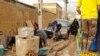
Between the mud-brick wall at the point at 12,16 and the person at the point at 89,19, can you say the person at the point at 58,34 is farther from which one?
the person at the point at 89,19

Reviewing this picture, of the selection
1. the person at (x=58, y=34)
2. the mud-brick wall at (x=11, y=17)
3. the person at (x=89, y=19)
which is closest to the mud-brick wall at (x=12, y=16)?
the mud-brick wall at (x=11, y=17)

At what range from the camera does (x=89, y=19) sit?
495cm

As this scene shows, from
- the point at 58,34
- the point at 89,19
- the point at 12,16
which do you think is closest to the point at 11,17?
the point at 12,16

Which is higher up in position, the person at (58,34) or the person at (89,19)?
the person at (89,19)

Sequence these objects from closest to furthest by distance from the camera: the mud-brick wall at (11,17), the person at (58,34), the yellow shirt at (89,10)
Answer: the yellow shirt at (89,10), the mud-brick wall at (11,17), the person at (58,34)

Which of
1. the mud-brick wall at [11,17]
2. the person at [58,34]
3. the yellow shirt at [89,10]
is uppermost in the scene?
the yellow shirt at [89,10]

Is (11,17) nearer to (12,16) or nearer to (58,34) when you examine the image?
(12,16)

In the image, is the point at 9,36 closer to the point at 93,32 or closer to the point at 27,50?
the point at 27,50

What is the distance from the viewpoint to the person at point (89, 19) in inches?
194

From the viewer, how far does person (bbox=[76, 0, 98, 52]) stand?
4.92 meters

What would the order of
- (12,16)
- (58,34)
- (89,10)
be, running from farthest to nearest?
(58,34) → (12,16) → (89,10)

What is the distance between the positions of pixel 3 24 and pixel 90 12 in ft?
28.6

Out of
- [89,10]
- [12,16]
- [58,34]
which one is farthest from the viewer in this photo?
[58,34]

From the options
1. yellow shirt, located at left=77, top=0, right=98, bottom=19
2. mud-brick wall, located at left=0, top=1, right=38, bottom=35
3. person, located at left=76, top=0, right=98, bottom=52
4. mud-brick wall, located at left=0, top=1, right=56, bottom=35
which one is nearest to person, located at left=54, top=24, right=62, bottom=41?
mud-brick wall, located at left=0, top=1, right=56, bottom=35
